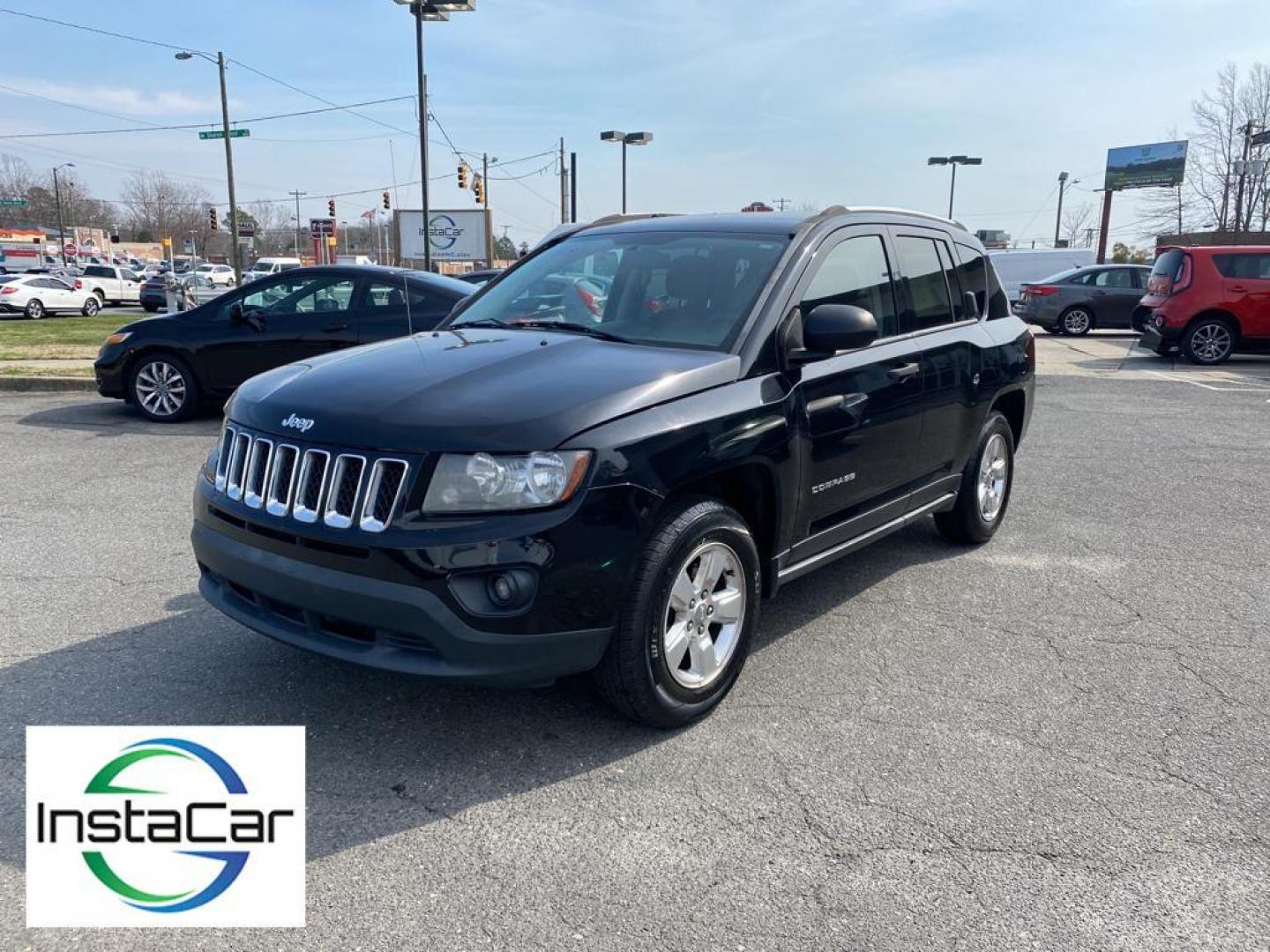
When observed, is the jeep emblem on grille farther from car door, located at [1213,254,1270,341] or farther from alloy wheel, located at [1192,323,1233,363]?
alloy wheel, located at [1192,323,1233,363]

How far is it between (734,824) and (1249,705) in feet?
7.32

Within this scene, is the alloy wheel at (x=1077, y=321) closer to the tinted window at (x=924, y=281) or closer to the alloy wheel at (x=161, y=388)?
the tinted window at (x=924, y=281)

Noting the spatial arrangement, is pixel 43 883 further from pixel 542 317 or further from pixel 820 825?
pixel 542 317

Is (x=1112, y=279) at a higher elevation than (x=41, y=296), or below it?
higher

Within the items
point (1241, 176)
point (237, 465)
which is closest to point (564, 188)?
point (1241, 176)

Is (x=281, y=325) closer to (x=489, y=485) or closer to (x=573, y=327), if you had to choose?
(x=573, y=327)

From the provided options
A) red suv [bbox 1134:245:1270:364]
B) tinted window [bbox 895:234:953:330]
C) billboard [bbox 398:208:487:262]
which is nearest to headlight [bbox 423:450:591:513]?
tinted window [bbox 895:234:953:330]

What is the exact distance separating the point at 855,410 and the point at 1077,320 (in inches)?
829

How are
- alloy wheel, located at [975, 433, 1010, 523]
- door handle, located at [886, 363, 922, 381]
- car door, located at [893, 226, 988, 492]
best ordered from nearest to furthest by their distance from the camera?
door handle, located at [886, 363, 922, 381], car door, located at [893, 226, 988, 492], alloy wheel, located at [975, 433, 1010, 523]

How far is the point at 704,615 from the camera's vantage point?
3.50 m

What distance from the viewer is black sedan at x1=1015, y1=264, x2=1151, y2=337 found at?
22.4 metres

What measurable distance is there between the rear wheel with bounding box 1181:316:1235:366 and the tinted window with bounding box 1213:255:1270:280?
2.40ft

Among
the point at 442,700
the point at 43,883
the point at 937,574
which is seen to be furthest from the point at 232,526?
the point at 937,574

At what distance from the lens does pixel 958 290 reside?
212 inches
